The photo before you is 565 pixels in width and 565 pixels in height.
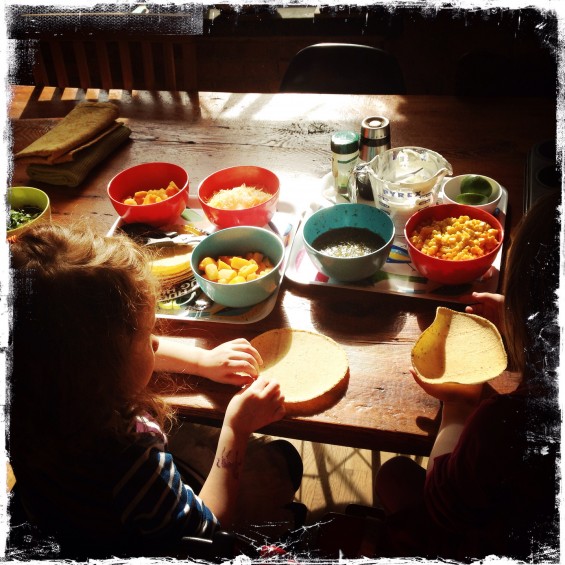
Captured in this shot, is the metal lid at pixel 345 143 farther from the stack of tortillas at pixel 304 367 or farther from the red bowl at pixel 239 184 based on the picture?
the stack of tortillas at pixel 304 367

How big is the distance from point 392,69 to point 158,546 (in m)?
1.79

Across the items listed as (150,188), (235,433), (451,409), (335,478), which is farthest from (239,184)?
(335,478)

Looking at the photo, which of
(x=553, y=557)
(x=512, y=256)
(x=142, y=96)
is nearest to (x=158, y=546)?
(x=553, y=557)

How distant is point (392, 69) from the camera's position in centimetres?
202

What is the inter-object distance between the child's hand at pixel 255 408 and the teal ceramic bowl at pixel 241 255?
0.21 meters

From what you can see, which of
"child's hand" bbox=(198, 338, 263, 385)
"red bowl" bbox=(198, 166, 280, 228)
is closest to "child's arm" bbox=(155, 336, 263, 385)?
"child's hand" bbox=(198, 338, 263, 385)

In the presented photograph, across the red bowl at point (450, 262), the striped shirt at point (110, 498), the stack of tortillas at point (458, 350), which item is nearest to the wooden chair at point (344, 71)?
the red bowl at point (450, 262)

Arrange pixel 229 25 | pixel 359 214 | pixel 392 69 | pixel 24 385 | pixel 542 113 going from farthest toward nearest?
1. pixel 229 25
2. pixel 392 69
3. pixel 542 113
4. pixel 359 214
5. pixel 24 385

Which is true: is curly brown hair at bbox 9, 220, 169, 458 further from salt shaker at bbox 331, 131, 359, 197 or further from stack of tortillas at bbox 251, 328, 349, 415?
salt shaker at bbox 331, 131, 359, 197

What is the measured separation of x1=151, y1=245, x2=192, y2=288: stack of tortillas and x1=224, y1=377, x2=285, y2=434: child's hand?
35 centimetres

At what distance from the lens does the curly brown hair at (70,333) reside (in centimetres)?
80

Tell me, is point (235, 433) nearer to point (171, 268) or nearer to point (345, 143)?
point (171, 268)

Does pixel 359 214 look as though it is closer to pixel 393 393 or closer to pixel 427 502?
pixel 393 393

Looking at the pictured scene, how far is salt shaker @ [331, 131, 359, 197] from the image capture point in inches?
54.8
